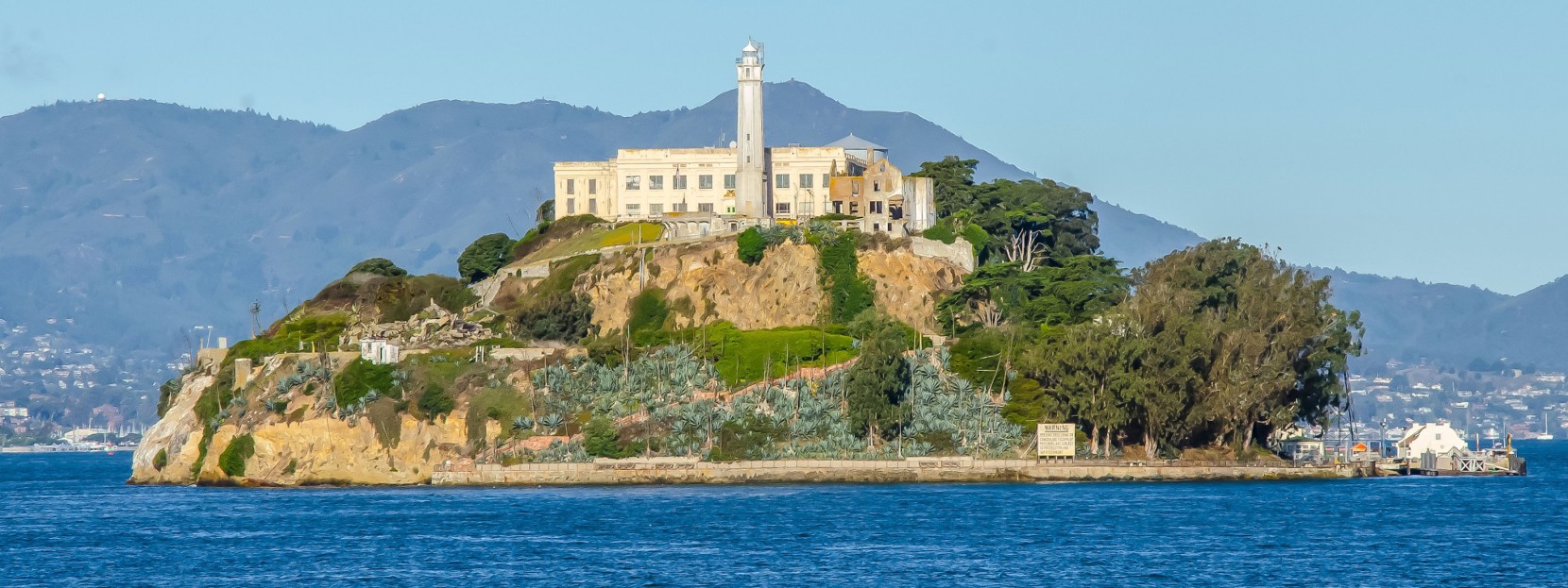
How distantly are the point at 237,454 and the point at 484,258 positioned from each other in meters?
28.7

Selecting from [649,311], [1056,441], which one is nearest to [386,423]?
[649,311]

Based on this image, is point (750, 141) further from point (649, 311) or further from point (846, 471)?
point (846, 471)

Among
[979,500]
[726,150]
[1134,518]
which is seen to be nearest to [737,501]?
[979,500]

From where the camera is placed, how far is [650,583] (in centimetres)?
6762

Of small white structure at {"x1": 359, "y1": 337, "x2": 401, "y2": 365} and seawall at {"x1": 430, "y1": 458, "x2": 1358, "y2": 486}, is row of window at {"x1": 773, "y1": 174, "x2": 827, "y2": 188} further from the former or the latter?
seawall at {"x1": 430, "y1": 458, "x2": 1358, "y2": 486}

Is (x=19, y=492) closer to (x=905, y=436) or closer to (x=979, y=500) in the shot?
(x=905, y=436)

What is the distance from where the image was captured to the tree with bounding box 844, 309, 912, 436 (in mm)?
108688

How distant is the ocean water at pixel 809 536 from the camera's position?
69.9 metres

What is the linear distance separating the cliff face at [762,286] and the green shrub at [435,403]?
13.3m

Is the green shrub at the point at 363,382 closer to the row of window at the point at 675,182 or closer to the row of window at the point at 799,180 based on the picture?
the row of window at the point at 675,182

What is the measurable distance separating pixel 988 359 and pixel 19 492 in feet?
194

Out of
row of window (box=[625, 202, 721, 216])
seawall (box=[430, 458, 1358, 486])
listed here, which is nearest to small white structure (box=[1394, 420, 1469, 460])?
seawall (box=[430, 458, 1358, 486])

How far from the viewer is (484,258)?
140m

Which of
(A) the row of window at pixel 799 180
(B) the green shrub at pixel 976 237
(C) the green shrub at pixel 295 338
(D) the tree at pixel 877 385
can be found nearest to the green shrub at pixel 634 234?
(A) the row of window at pixel 799 180
